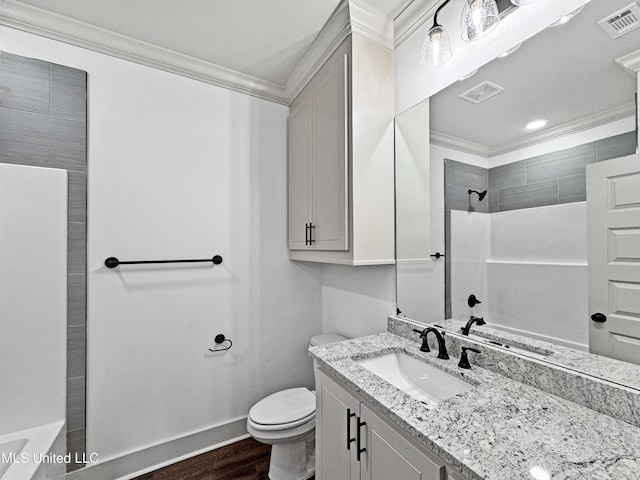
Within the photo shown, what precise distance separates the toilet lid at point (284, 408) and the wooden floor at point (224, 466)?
0.38 meters

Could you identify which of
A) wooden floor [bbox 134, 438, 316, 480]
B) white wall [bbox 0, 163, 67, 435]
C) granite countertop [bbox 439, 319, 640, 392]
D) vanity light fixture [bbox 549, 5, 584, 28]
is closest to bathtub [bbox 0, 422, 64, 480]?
white wall [bbox 0, 163, 67, 435]

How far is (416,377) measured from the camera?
4.25 feet

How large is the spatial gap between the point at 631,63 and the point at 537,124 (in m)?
0.26

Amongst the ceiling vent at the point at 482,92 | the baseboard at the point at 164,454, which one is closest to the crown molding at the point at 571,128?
the ceiling vent at the point at 482,92

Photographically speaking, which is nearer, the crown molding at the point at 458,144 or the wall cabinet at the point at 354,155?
the crown molding at the point at 458,144

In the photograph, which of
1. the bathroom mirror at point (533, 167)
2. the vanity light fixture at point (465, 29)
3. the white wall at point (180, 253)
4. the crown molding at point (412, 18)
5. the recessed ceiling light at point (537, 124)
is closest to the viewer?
the bathroom mirror at point (533, 167)

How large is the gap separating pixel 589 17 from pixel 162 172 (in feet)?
6.86

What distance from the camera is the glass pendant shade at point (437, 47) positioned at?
4.27ft

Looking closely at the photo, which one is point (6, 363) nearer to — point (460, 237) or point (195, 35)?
point (195, 35)

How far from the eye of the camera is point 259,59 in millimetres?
1898

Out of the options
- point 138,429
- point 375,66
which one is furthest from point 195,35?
point 138,429

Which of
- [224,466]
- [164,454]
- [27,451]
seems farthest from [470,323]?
[27,451]

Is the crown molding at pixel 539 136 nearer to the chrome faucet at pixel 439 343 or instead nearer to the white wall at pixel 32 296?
the chrome faucet at pixel 439 343

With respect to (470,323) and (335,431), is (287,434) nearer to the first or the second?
(335,431)
